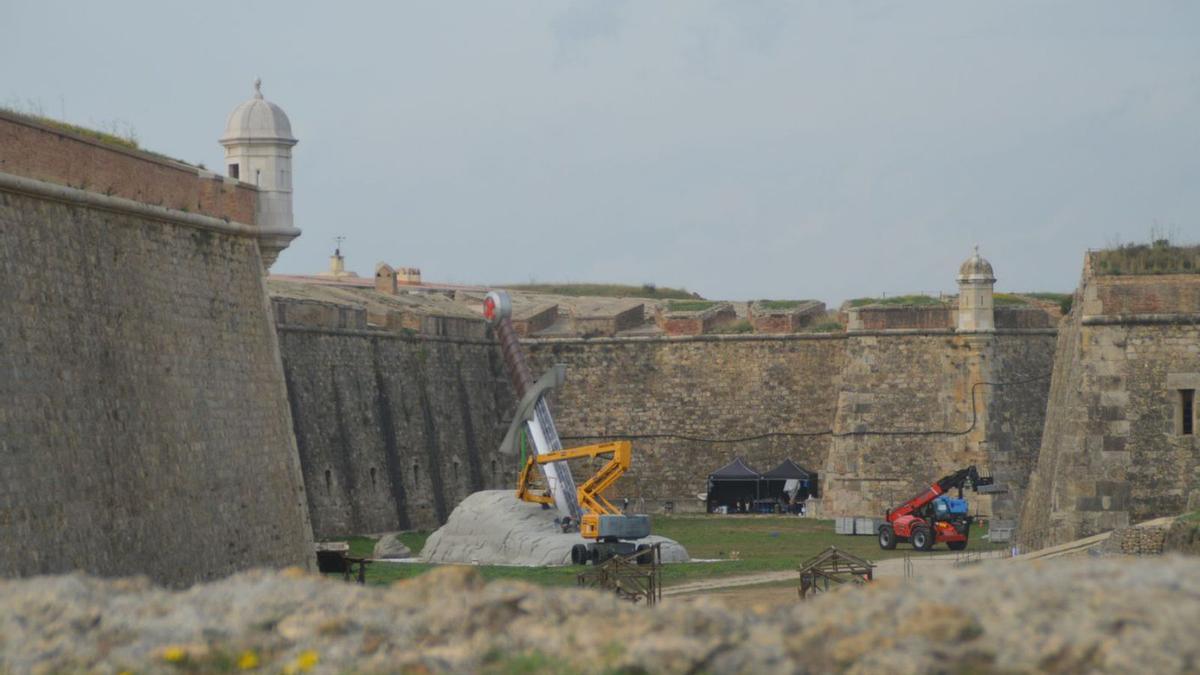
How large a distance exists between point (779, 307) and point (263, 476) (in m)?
27.0

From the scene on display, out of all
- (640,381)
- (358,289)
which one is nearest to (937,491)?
(640,381)

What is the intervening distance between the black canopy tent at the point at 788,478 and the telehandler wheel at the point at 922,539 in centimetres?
1078

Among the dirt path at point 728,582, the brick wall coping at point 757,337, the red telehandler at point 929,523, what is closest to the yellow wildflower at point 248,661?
the dirt path at point 728,582

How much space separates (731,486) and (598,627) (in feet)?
126

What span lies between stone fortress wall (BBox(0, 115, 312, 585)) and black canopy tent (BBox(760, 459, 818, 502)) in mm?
22748

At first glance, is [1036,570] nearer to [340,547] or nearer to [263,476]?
[263,476]

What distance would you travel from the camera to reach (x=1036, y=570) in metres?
10.4

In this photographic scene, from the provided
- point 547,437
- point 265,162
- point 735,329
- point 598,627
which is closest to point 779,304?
point 735,329

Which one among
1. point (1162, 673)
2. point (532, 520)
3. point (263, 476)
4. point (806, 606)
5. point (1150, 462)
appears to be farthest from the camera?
point (532, 520)

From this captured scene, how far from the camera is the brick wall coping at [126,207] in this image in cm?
1846

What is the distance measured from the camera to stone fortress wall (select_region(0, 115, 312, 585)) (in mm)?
18141

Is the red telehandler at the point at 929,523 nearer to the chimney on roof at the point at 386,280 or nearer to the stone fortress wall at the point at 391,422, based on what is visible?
the stone fortress wall at the point at 391,422

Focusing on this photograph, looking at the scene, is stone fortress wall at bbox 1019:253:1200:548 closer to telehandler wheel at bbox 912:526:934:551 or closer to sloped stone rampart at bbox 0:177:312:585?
telehandler wheel at bbox 912:526:934:551

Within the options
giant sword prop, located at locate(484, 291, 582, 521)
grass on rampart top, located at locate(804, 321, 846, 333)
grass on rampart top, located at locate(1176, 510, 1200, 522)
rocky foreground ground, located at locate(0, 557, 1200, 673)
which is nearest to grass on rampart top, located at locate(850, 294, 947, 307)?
grass on rampart top, located at locate(804, 321, 846, 333)
